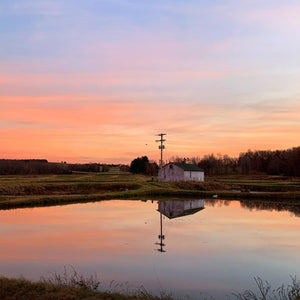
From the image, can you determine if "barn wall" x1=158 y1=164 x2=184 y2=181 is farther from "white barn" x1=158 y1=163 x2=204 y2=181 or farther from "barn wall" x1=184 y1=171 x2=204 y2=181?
"barn wall" x1=184 y1=171 x2=204 y2=181

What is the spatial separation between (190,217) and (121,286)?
1447 centimetres

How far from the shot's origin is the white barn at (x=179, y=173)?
179 feet

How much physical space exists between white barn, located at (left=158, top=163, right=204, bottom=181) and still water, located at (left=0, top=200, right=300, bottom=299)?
3027 centimetres

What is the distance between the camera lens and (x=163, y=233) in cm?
1748

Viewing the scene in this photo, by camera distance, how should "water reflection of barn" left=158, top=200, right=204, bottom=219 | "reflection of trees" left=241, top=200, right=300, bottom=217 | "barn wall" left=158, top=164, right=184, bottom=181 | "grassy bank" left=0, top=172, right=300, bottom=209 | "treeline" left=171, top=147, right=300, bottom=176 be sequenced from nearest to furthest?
"water reflection of barn" left=158, top=200, right=204, bottom=219
"reflection of trees" left=241, top=200, right=300, bottom=217
"grassy bank" left=0, top=172, right=300, bottom=209
"barn wall" left=158, top=164, right=184, bottom=181
"treeline" left=171, top=147, right=300, bottom=176

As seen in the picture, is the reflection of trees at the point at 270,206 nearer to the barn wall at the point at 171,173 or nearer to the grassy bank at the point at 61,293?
the grassy bank at the point at 61,293

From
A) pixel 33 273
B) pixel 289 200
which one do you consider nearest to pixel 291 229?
pixel 33 273

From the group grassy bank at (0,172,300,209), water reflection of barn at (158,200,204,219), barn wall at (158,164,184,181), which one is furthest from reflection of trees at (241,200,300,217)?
barn wall at (158,164,184,181)

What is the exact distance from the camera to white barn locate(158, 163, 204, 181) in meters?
54.5

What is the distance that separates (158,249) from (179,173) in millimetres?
41084

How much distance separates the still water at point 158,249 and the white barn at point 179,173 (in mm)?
30270

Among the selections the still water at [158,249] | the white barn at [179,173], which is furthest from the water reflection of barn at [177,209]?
the white barn at [179,173]

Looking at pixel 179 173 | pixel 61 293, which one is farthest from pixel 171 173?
pixel 61 293

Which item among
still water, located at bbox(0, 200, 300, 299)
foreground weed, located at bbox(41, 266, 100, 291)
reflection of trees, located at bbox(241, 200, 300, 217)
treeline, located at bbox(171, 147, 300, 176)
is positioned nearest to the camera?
foreground weed, located at bbox(41, 266, 100, 291)
